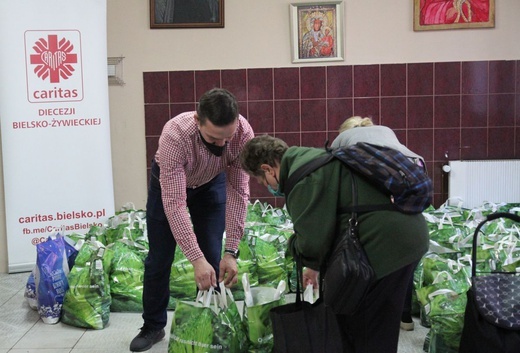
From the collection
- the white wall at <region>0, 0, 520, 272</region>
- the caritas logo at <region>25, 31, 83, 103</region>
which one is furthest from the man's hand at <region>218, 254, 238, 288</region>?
the white wall at <region>0, 0, 520, 272</region>

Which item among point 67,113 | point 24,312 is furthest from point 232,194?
point 67,113

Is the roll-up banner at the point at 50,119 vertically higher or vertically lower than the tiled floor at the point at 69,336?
higher

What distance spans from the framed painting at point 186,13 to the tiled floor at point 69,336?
2.44 m

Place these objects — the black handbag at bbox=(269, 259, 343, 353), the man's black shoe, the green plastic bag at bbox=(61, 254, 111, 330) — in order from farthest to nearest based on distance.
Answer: the green plastic bag at bbox=(61, 254, 111, 330) → the man's black shoe → the black handbag at bbox=(269, 259, 343, 353)

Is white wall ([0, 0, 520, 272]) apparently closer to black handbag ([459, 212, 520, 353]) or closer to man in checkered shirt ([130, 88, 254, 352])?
man in checkered shirt ([130, 88, 254, 352])

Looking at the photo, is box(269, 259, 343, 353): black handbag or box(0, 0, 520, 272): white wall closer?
box(269, 259, 343, 353): black handbag

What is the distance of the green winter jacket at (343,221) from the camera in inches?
67.1

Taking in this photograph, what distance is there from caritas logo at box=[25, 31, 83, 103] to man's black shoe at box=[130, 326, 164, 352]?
201 cm

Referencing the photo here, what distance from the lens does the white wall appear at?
479cm

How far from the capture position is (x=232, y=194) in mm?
2529

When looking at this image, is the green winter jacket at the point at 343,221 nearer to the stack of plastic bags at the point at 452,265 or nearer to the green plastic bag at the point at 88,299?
the stack of plastic bags at the point at 452,265

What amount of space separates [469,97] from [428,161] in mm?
596

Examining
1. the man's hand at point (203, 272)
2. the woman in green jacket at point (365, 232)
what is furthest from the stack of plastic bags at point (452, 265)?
the man's hand at point (203, 272)

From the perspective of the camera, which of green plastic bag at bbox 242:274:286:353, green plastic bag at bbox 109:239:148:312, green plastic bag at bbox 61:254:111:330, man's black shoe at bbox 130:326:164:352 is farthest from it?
green plastic bag at bbox 109:239:148:312
